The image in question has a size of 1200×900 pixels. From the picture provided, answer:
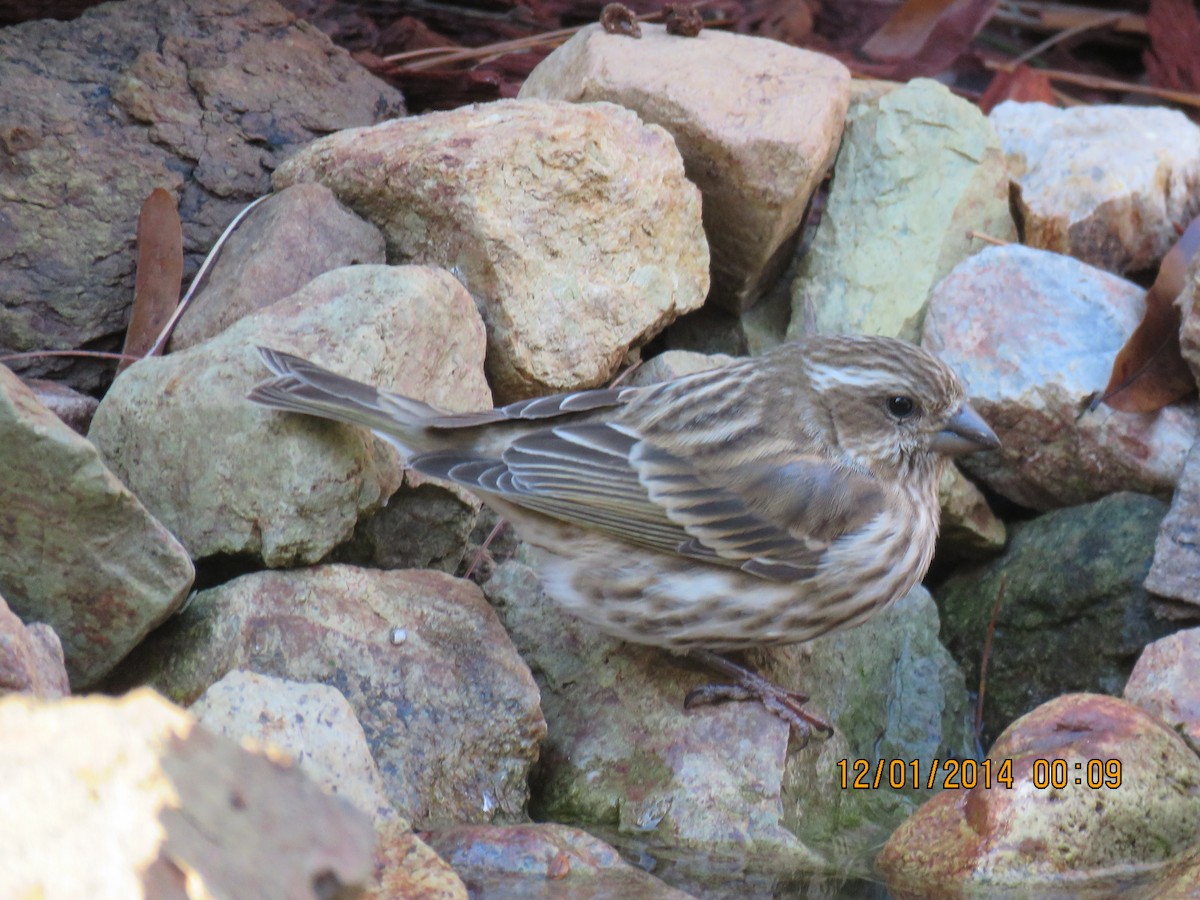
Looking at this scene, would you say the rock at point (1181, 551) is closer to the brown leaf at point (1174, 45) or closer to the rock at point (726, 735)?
the rock at point (726, 735)

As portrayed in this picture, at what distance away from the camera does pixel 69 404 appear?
4.46 m

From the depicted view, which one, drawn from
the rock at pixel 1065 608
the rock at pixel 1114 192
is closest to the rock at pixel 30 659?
the rock at pixel 1065 608

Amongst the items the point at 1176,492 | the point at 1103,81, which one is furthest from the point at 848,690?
the point at 1103,81

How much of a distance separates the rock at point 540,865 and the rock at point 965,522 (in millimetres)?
2195

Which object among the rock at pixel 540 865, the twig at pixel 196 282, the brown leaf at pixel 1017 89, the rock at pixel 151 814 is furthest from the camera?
the brown leaf at pixel 1017 89

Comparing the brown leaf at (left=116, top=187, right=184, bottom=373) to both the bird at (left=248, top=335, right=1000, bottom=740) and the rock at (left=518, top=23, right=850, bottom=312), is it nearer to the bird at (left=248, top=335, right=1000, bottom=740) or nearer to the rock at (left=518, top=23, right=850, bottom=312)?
the bird at (left=248, top=335, right=1000, bottom=740)

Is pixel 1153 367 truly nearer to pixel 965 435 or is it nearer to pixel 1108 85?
pixel 965 435

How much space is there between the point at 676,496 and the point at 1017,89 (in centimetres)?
396

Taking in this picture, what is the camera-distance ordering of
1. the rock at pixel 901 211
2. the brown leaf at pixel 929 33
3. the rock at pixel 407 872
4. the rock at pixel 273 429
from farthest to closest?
the brown leaf at pixel 929 33 < the rock at pixel 901 211 < the rock at pixel 273 429 < the rock at pixel 407 872

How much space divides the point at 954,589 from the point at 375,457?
2295 millimetres

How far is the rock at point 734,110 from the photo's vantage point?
533 centimetres

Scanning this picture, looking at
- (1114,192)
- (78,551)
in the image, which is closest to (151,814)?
(78,551)

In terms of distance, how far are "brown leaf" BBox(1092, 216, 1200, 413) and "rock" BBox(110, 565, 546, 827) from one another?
7.75 feet

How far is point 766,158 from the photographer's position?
17.4ft
